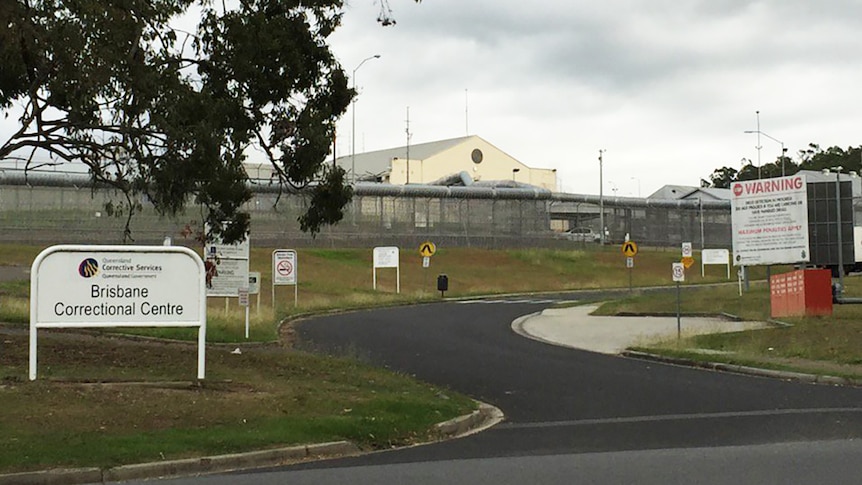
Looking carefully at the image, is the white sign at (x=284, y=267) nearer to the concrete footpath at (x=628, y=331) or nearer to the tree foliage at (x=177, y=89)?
the concrete footpath at (x=628, y=331)

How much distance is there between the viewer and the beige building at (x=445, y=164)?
372 ft

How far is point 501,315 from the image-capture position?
34000 mm

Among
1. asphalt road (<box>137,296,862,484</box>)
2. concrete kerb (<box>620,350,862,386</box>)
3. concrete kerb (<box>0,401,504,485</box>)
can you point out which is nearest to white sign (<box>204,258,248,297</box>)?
asphalt road (<box>137,296,862,484</box>)

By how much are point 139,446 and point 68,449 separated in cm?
65

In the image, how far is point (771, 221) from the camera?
32906 mm

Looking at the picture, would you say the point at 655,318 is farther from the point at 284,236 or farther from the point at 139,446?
the point at 284,236

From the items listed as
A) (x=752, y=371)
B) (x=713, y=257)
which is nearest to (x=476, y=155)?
(x=713, y=257)

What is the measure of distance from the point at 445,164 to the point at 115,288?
103 meters

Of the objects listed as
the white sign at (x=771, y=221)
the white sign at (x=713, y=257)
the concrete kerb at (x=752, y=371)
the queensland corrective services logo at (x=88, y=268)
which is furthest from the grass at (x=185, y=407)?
the white sign at (x=713, y=257)

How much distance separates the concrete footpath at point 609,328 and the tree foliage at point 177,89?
29.9ft

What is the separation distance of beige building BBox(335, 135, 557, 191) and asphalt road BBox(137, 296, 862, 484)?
8925 cm

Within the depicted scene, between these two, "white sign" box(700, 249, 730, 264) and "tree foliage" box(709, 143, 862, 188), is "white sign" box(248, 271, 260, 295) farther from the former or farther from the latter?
"tree foliage" box(709, 143, 862, 188)

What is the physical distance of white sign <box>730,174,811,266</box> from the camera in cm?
3198

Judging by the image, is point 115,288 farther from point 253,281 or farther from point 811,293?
point 811,293
